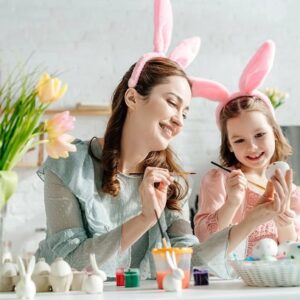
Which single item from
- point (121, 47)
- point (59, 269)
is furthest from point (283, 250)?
point (121, 47)

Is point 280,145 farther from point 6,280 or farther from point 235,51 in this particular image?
point 235,51

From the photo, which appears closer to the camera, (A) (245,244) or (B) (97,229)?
(B) (97,229)

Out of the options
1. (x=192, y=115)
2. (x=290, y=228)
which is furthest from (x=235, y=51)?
(x=290, y=228)

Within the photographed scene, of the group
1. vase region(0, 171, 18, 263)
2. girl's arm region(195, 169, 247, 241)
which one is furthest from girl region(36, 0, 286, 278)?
vase region(0, 171, 18, 263)

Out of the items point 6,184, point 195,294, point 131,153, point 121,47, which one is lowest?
point 195,294

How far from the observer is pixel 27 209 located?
12.0 feet

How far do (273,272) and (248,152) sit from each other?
0.76 m

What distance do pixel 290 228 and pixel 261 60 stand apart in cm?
51

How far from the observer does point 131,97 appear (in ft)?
5.37

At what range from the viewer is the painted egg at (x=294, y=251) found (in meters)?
1.15

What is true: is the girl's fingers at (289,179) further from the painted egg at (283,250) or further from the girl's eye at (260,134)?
the girl's eye at (260,134)

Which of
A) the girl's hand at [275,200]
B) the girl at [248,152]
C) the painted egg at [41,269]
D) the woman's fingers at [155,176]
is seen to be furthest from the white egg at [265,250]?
the girl at [248,152]

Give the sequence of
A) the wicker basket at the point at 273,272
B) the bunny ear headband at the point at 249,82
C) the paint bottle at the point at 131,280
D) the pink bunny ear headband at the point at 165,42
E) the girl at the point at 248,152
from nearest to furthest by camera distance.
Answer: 1. the wicker basket at the point at 273,272
2. the paint bottle at the point at 131,280
3. the pink bunny ear headband at the point at 165,42
4. the girl at the point at 248,152
5. the bunny ear headband at the point at 249,82

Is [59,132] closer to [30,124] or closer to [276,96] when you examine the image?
[30,124]
